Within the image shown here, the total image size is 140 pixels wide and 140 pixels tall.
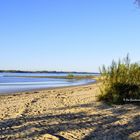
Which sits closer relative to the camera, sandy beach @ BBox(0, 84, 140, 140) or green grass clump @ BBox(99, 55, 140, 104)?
sandy beach @ BBox(0, 84, 140, 140)

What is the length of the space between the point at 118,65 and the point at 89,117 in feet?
13.1

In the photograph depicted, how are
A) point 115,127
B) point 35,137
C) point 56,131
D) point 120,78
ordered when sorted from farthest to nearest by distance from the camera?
1. point 120,78
2. point 115,127
3. point 56,131
4. point 35,137

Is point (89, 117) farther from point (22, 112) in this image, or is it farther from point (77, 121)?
point (22, 112)

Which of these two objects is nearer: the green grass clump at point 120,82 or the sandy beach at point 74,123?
the sandy beach at point 74,123

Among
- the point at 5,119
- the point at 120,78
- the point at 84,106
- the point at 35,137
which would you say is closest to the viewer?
the point at 35,137

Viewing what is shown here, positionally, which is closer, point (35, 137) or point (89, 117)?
point (35, 137)

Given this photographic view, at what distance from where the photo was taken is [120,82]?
39.3 feet

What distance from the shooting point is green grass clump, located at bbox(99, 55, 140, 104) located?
38.4 ft

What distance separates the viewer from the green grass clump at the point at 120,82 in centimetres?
1172

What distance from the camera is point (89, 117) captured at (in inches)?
343

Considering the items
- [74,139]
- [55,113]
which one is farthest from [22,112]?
[74,139]

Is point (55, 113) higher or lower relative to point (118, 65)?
lower

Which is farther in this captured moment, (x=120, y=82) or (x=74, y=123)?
(x=120, y=82)

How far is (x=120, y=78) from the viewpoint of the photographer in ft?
39.7
